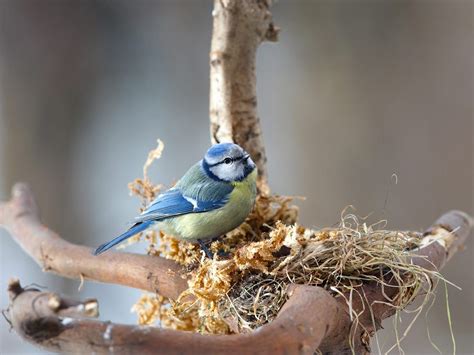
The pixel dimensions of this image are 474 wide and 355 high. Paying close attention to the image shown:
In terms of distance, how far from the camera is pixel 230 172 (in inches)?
53.7

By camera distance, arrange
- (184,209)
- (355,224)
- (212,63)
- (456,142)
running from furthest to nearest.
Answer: (456,142) < (212,63) < (184,209) < (355,224)

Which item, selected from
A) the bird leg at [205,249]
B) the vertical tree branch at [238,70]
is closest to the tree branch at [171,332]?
the bird leg at [205,249]

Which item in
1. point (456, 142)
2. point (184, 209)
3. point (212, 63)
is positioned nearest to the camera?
point (184, 209)

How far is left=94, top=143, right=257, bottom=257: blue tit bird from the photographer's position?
132 cm

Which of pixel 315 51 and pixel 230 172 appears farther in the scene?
pixel 315 51

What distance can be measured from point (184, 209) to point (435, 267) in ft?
1.81

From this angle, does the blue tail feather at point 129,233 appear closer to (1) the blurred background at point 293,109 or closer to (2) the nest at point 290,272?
(2) the nest at point 290,272

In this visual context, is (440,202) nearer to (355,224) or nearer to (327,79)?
(327,79)

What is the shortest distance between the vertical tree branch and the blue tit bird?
165 mm

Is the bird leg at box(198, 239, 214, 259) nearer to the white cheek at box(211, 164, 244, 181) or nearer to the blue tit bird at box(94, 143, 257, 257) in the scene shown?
the blue tit bird at box(94, 143, 257, 257)

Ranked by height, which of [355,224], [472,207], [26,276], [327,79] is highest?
[327,79]

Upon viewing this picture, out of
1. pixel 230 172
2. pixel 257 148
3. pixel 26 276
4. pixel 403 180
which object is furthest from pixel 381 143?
pixel 26 276

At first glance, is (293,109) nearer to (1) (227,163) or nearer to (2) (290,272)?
(1) (227,163)

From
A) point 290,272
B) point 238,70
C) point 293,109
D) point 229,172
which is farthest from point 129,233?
point 293,109
